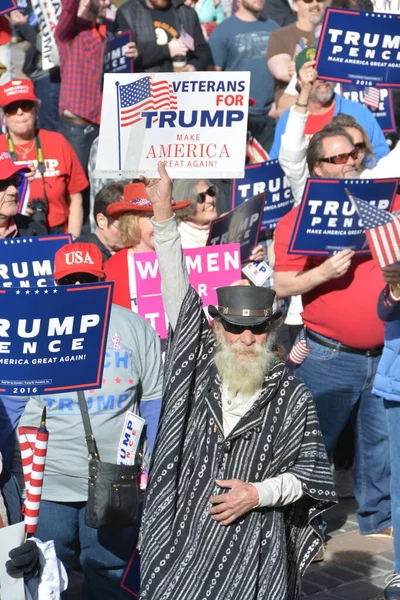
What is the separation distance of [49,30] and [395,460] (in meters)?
6.20

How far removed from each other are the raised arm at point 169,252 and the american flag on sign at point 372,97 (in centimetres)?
564

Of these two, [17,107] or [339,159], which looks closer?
[339,159]

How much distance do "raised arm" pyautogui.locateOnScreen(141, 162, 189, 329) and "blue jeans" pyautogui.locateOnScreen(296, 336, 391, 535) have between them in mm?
2487

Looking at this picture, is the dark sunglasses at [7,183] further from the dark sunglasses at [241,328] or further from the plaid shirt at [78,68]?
the plaid shirt at [78,68]

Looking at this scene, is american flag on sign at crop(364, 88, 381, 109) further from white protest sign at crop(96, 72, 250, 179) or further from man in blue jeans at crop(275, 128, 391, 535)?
white protest sign at crop(96, 72, 250, 179)

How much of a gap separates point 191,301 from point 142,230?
2.22 m

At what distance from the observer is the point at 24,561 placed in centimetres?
475

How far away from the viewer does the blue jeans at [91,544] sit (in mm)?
5934

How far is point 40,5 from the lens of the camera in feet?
37.7

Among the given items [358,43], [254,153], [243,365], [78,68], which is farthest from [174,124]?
[78,68]

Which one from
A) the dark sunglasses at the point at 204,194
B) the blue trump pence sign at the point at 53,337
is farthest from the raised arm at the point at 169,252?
the dark sunglasses at the point at 204,194

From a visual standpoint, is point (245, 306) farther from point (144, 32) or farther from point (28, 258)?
point (144, 32)

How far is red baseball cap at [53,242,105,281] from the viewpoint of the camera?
231 inches

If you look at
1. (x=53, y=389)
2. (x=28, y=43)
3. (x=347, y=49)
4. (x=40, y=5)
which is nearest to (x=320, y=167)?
(x=347, y=49)
